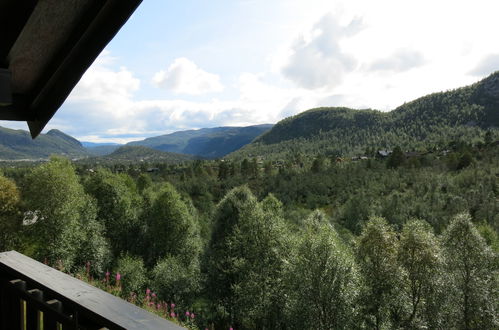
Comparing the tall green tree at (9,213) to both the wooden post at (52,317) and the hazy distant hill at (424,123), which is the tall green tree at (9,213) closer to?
the wooden post at (52,317)

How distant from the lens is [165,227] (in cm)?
2838

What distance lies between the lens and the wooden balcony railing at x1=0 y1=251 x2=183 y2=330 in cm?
163

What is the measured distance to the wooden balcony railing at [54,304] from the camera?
64.1 inches

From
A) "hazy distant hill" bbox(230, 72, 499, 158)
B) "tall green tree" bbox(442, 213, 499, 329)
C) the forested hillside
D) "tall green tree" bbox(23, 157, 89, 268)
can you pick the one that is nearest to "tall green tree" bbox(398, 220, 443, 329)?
the forested hillside

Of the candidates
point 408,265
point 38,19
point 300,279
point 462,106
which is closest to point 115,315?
point 38,19

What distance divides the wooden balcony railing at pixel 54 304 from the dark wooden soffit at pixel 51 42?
1.38m

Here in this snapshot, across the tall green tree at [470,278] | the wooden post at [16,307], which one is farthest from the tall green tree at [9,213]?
the tall green tree at [470,278]

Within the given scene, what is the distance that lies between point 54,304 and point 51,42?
1.85 metres

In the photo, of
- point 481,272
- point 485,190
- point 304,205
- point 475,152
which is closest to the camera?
point 481,272

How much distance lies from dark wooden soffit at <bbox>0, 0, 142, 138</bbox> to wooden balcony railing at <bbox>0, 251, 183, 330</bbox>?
138 centimetres

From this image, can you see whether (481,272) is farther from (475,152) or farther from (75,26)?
(475,152)

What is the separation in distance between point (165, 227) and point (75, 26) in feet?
91.1

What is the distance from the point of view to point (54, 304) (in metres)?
2.06

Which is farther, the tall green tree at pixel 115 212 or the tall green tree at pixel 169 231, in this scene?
the tall green tree at pixel 115 212
